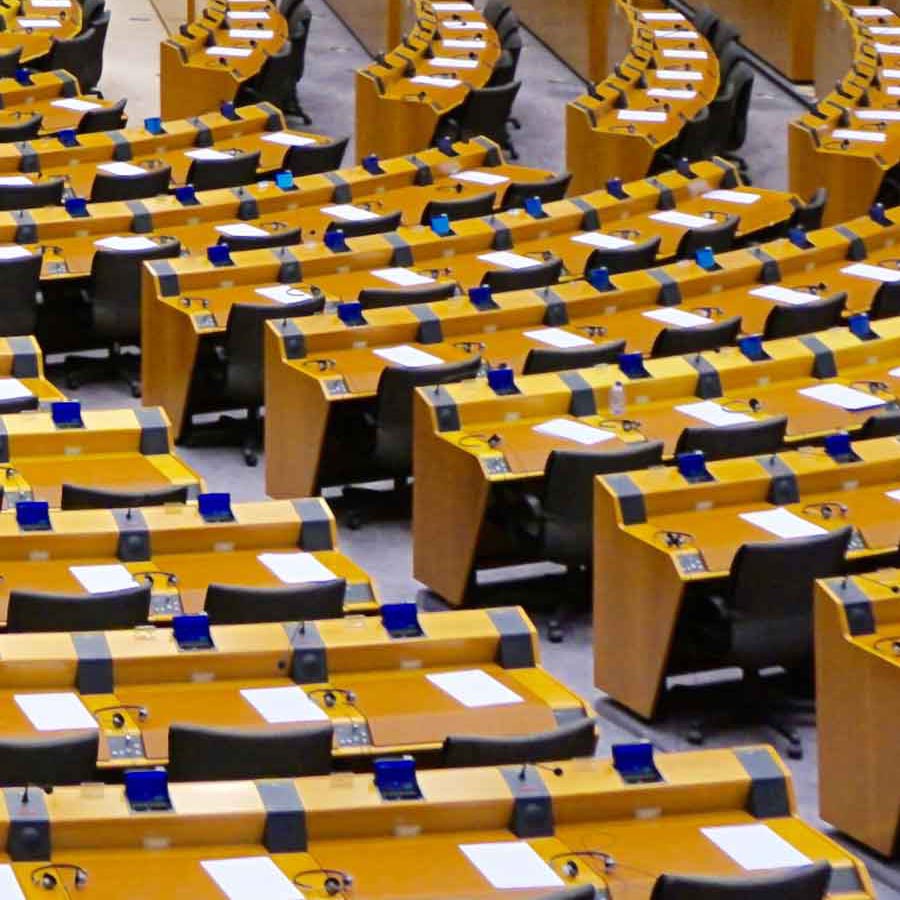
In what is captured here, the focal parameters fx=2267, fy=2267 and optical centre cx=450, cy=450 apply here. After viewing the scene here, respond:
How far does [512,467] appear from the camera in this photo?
8234 millimetres

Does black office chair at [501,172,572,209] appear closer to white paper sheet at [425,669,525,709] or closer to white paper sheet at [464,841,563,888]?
white paper sheet at [425,669,525,709]

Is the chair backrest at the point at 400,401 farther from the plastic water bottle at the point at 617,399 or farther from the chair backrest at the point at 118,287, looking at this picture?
the chair backrest at the point at 118,287

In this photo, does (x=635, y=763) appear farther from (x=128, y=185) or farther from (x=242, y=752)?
(x=128, y=185)

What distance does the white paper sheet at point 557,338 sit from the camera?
31.8 ft

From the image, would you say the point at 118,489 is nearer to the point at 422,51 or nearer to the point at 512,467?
the point at 512,467

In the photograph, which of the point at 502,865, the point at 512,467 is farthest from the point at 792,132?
the point at 502,865

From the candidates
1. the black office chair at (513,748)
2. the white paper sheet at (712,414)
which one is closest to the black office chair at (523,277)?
the white paper sheet at (712,414)

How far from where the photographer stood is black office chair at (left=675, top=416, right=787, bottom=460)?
328 inches

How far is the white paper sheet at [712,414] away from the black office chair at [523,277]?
1.75 meters

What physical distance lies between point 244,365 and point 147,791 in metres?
4.37

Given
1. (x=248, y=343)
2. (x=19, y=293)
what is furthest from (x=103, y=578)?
(x=19, y=293)

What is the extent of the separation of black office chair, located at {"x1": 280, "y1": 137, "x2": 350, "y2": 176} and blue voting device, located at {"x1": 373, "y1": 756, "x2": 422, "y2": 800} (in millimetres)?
7337

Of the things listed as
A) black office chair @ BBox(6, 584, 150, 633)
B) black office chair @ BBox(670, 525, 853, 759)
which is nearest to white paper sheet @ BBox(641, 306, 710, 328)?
black office chair @ BBox(670, 525, 853, 759)

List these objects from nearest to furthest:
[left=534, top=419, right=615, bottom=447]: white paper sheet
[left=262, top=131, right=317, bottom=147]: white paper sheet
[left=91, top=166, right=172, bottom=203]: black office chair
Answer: [left=534, top=419, right=615, bottom=447]: white paper sheet
[left=91, top=166, right=172, bottom=203]: black office chair
[left=262, top=131, right=317, bottom=147]: white paper sheet
